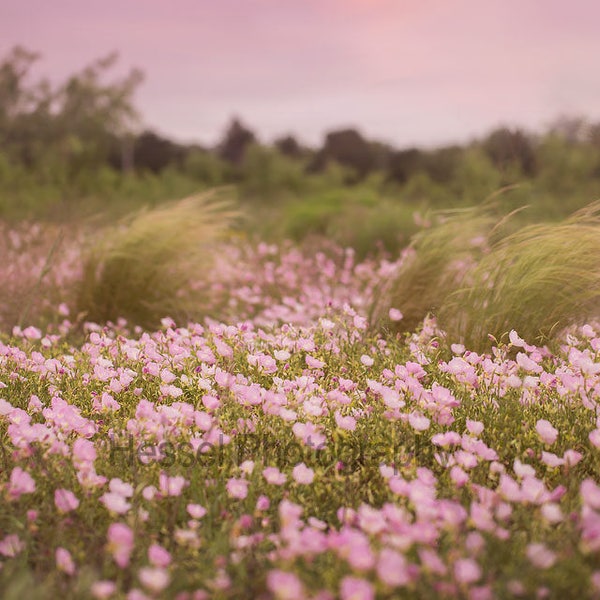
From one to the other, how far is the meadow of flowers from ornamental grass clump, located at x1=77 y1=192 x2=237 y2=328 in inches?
60.7

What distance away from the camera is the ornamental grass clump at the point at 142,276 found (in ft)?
16.6

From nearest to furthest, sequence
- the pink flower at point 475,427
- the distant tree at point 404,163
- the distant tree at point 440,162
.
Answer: the pink flower at point 475,427 < the distant tree at point 440,162 < the distant tree at point 404,163

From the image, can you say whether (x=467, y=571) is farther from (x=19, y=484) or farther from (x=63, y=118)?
(x=63, y=118)

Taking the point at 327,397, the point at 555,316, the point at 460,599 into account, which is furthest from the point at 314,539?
the point at 555,316

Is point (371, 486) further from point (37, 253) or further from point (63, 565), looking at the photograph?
point (37, 253)

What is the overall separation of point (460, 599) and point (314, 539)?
0.35 m

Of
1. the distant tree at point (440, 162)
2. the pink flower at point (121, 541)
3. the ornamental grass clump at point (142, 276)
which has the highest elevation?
the distant tree at point (440, 162)

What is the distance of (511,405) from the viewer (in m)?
2.64

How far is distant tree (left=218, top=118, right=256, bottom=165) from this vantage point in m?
42.5

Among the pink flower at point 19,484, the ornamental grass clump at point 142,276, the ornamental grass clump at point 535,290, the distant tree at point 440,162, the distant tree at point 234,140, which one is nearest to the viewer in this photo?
the pink flower at point 19,484

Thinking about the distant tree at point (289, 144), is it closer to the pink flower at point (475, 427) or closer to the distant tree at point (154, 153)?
the distant tree at point (154, 153)

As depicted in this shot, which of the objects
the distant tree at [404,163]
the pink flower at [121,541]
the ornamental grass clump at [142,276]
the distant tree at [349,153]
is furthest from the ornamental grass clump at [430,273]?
the distant tree at [349,153]

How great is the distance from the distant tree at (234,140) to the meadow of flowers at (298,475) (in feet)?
132

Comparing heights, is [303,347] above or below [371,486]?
above
